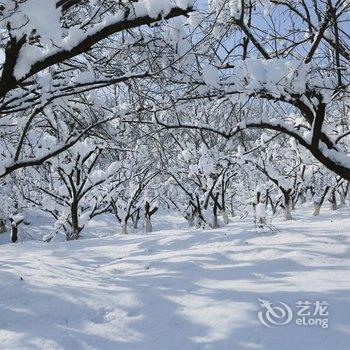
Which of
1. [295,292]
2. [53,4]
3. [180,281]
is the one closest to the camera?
[53,4]

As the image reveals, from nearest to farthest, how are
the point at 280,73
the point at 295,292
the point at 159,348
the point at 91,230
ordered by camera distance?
the point at 159,348, the point at 295,292, the point at 280,73, the point at 91,230

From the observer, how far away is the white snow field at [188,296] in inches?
150

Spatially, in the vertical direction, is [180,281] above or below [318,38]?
below

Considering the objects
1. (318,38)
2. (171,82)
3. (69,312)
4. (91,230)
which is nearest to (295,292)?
(69,312)

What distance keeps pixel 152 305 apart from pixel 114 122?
11.2ft

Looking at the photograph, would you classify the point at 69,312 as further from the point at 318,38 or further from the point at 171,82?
the point at 318,38

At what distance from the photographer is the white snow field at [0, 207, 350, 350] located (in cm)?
382

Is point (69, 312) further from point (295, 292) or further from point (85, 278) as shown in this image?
point (295, 292)

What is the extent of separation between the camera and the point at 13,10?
289 centimetres

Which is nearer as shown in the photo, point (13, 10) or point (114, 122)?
point (13, 10)

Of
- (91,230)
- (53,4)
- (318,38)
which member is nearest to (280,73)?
(318,38)

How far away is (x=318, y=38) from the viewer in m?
5.68

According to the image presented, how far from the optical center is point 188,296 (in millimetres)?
4859

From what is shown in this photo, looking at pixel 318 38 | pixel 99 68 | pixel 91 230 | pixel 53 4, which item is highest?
pixel 318 38
